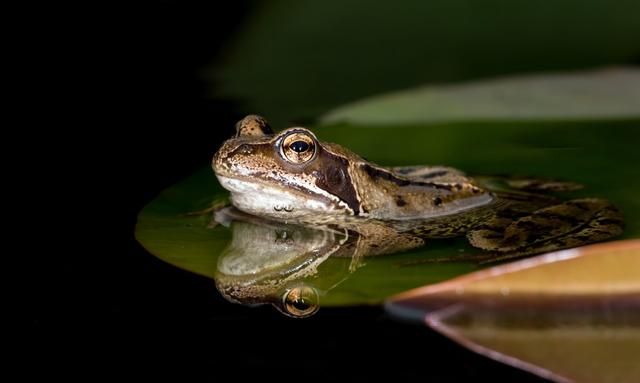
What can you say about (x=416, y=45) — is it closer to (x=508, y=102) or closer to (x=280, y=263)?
(x=508, y=102)

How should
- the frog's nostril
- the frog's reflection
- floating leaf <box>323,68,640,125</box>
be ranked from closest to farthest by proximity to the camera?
the frog's reflection → the frog's nostril → floating leaf <box>323,68,640,125</box>

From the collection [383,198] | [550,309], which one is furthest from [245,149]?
[550,309]

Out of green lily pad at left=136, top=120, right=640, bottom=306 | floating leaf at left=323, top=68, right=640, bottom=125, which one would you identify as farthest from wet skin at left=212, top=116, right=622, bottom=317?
floating leaf at left=323, top=68, right=640, bottom=125

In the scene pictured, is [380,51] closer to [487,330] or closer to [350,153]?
[350,153]

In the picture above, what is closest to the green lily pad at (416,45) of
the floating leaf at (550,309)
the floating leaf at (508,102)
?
the floating leaf at (508,102)

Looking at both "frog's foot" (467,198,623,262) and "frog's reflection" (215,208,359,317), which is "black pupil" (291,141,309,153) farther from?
"frog's foot" (467,198,623,262)

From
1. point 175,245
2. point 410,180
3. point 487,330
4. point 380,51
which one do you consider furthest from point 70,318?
point 380,51

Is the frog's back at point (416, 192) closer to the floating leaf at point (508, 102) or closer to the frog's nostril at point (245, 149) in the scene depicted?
the frog's nostril at point (245, 149)
